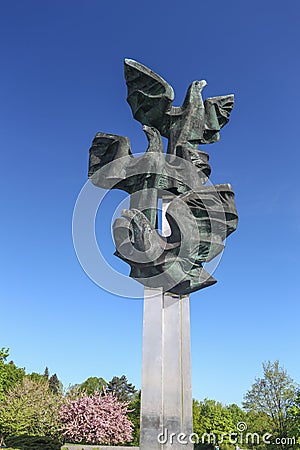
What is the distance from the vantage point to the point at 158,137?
7812 mm

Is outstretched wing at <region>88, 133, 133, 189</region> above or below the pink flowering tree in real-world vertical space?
above

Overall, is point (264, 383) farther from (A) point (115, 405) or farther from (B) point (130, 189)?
(B) point (130, 189)

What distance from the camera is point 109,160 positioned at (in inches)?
314

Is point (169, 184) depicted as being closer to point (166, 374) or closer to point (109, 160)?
point (109, 160)

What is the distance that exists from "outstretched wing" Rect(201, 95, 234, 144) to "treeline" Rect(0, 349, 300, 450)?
32.5ft

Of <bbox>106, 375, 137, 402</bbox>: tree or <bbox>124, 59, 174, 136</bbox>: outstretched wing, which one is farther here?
<bbox>106, 375, 137, 402</bbox>: tree

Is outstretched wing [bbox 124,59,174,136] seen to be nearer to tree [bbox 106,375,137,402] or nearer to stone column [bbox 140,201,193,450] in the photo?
stone column [bbox 140,201,193,450]

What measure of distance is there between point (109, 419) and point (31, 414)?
5.35m

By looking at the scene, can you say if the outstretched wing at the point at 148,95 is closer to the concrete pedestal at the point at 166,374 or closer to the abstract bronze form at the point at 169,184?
the abstract bronze form at the point at 169,184

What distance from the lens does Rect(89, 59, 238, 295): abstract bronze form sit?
666 centimetres

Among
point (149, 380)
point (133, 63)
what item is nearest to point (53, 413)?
point (149, 380)

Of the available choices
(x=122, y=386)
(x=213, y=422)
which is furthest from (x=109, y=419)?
(x=122, y=386)

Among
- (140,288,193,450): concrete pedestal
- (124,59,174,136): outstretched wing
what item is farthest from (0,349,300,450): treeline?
(124,59,174,136): outstretched wing

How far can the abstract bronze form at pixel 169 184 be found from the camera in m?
6.66
